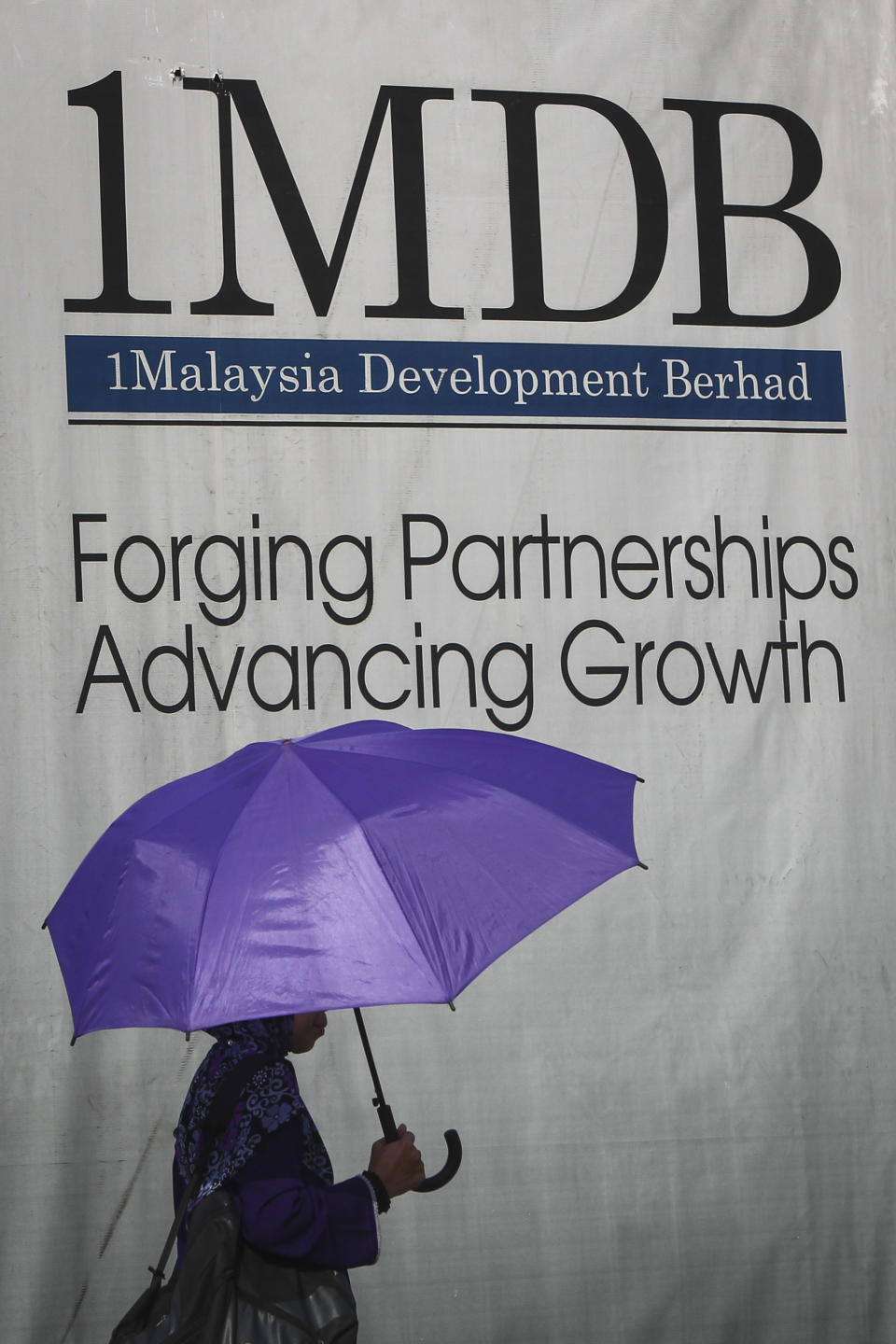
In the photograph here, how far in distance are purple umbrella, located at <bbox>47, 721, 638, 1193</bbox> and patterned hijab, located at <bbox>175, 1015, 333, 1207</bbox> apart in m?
0.22

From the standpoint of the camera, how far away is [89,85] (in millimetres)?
3771

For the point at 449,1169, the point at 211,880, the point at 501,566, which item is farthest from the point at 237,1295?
the point at 501,566

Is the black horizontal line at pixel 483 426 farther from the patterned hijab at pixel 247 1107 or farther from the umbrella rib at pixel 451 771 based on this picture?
the patterned hijab at pixel 247 1107

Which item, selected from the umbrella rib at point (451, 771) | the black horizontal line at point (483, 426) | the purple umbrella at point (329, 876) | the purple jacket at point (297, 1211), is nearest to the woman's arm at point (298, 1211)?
the purple jacket at point (297, 1211)

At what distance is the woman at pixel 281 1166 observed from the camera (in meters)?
2.19

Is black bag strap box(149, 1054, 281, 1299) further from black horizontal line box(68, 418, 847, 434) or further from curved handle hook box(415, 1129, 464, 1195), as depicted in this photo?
black horizontal line box(68, 418, 847, 434)

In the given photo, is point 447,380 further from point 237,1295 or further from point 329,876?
point 237,1295

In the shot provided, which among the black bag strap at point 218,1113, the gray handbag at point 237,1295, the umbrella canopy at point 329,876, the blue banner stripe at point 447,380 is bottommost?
the gray handbag at point 237,1295

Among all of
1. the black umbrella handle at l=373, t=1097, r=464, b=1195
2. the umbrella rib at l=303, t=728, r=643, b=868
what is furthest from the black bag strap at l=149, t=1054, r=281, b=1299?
the umbrella rib at l=303, t=728, r=643, b=868

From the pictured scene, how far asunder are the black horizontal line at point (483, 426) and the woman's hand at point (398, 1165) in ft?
6.28

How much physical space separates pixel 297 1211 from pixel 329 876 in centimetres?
51

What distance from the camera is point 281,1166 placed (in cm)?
223

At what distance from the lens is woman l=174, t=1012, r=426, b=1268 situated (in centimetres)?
219

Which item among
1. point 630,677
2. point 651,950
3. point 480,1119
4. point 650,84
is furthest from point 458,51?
point 480,1119
